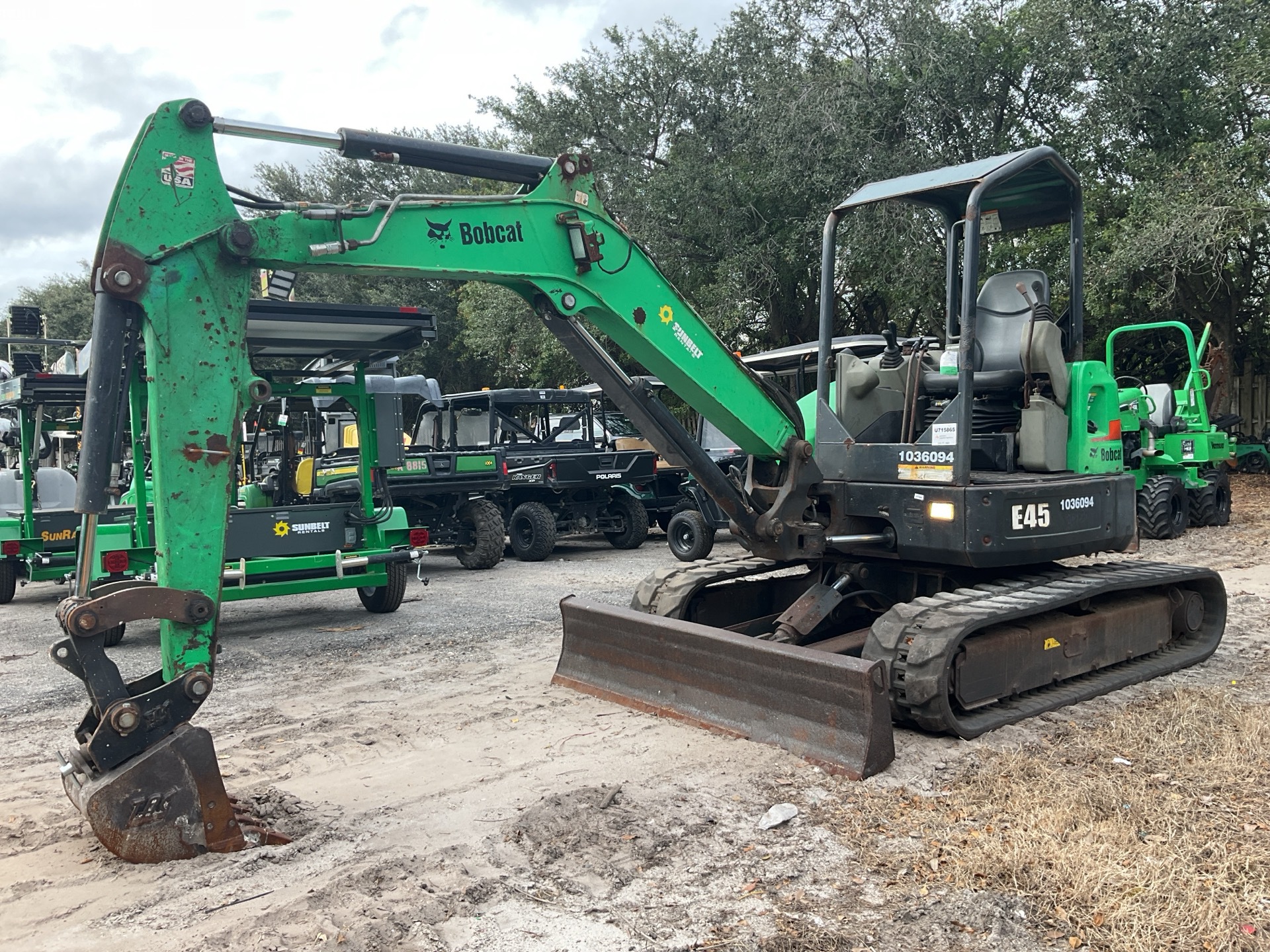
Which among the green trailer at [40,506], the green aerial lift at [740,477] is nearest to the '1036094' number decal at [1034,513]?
the green aerial lift at [740,477]

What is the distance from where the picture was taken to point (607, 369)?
211 inches

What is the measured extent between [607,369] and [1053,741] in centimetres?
289

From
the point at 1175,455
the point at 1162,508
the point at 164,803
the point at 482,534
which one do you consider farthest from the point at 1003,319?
the point at 1175,455

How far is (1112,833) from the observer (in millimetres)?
3916

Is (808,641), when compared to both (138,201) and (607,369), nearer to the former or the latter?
(607,369)

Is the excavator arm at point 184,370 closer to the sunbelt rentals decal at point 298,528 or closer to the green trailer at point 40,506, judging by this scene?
the sunbelt rentals decal at point 298,528

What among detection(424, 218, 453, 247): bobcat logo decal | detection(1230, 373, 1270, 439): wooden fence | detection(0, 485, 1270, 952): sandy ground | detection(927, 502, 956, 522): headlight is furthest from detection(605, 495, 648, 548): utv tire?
detection(1230, 373, 1270, 439): wooden fence

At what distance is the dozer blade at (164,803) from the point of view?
145 inches

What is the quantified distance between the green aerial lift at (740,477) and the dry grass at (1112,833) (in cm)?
48

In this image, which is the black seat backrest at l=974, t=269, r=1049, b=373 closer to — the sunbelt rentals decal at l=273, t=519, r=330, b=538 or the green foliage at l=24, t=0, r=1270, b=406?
the sunbelt rentals decal at l=273, t=519, r=330, b=538

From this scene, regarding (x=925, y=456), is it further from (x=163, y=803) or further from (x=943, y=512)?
(x=163, y=803)

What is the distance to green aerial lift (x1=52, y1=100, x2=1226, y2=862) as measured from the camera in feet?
12.7

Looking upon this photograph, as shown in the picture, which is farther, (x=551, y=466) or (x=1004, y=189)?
(x=551, y=466)

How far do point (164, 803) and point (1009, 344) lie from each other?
495cm
